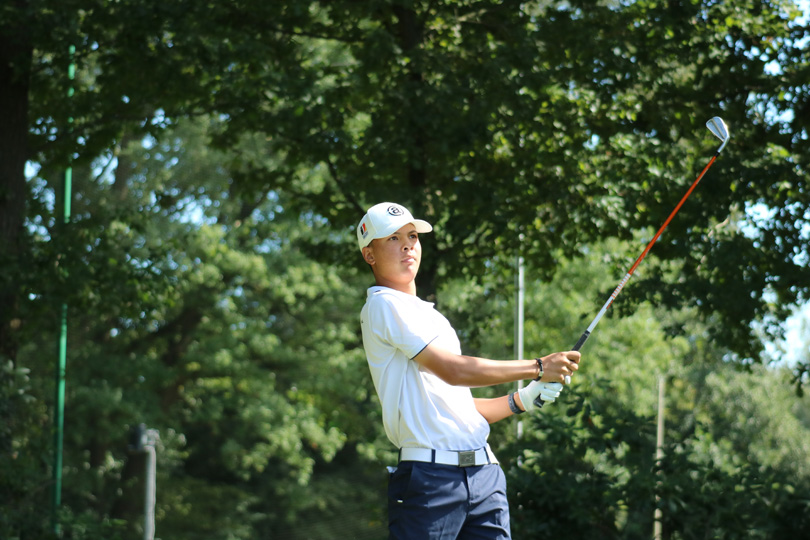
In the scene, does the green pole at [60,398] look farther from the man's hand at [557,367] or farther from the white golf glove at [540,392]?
the man's hand at [557,367]

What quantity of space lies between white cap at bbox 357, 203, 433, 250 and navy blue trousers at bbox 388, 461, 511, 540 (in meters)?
0.83

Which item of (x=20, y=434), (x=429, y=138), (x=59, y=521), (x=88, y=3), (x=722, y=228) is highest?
(x=88, y=3)

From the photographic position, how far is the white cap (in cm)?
343

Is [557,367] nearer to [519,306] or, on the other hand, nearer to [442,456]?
[442,456]

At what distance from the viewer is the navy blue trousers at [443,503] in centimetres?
323

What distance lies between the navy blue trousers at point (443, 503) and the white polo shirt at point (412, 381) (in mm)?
95

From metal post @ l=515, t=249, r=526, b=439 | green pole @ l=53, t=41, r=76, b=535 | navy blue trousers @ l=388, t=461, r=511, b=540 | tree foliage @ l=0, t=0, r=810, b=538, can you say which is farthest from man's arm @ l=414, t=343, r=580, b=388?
green pole @ l=53, t=41, r=76, b=535

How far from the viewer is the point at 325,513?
2636 centimetres

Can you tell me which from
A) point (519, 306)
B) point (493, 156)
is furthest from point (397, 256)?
point (519, 306)

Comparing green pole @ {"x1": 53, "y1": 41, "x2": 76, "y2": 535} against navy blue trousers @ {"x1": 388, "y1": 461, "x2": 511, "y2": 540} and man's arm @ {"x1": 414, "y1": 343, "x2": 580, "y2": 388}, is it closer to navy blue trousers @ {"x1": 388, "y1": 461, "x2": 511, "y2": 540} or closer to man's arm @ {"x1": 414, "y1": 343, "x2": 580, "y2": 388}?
navy blue trousers @ {"x1": 388, "y1": 461, "x2": 511, "y2": 540}

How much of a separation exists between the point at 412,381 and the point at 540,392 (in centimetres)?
50

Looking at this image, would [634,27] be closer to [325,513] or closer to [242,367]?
[242,367]

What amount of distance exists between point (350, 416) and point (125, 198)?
19.3ft

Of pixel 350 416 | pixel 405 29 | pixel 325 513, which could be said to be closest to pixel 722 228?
pixel 405 29
